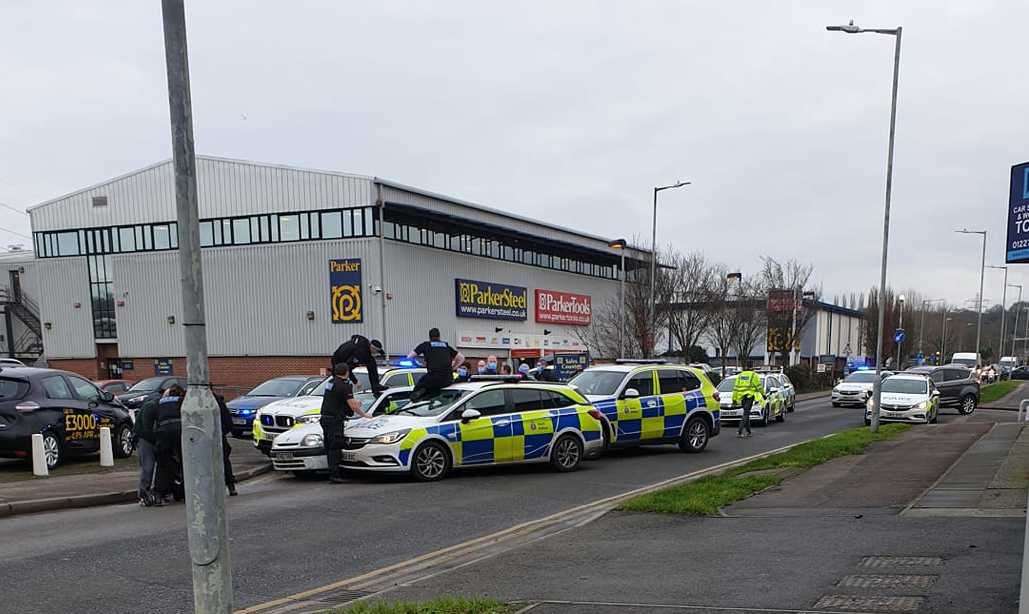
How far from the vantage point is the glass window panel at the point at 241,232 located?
37.2m

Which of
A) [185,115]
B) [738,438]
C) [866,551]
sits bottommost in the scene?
[738,438]

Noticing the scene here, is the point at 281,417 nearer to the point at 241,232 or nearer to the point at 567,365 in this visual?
the point at 567,365

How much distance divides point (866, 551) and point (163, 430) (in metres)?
8.26

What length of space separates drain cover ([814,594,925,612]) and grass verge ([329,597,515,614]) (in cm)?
209

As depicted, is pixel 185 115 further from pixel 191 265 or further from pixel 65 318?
pixel 65 318

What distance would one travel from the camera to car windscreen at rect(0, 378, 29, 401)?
1211 cm

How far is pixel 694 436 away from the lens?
15953 millimetres

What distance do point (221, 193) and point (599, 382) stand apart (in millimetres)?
27618

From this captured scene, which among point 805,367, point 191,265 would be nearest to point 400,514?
point 191,265

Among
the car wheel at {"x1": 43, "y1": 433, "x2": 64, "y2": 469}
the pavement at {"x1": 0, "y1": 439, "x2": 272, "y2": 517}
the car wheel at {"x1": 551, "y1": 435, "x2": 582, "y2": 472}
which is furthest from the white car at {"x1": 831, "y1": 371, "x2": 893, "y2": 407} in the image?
the car wheel at {"x1": 43, "y1": 433, "x2": 64, "y2": 469}

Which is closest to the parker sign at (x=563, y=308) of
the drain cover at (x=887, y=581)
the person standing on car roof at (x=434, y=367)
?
the person standing on car roof at (x=434, y=367)

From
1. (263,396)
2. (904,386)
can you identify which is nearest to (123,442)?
(263,396)

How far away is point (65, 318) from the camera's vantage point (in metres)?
42.1

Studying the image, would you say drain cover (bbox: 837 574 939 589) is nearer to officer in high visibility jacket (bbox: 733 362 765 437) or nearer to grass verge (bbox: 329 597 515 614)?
grass verge (bbox: 329 597 515 614)
